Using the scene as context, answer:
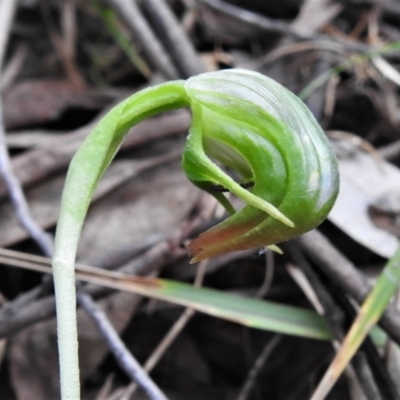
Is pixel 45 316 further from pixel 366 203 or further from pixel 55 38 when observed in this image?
pixel 55 38

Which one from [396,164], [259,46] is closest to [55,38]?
[259,46]

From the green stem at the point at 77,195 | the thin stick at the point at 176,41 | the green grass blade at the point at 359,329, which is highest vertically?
the thin stick at the point at 176,41

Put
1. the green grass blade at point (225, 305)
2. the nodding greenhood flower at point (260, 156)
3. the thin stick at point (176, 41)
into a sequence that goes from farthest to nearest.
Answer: the thin stick at point (176, 41) → the green grass blade at point (225, 305) → the nodding greenhood flower at point (260, 156)

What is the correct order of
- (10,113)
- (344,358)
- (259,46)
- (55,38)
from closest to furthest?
(344,358) → (10,113) → (259,46) → (55,38)

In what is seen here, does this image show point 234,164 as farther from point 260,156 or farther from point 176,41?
point 176,41

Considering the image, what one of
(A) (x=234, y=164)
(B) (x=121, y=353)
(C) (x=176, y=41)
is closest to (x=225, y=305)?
(B) (x=121, y=353)

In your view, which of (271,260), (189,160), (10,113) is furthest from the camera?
(10,113)

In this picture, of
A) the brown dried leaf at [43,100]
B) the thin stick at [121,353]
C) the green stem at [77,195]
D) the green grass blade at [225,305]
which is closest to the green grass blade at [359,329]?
the green grass blade at [225,305]

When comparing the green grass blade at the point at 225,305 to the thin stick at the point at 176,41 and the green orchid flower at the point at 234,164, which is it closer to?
the green orchid flower at the point at 234,164

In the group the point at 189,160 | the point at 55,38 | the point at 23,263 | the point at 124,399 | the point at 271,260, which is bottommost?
the point at 124,399
